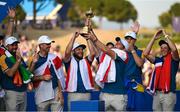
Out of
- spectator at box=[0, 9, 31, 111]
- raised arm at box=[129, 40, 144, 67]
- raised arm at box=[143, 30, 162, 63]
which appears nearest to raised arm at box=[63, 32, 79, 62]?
spectator at box=[0, 9, 31, 111]

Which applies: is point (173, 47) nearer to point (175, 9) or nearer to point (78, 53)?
point (78, 53)

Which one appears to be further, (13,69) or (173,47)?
(173,47)

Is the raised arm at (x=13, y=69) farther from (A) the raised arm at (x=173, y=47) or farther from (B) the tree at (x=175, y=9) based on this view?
(B) the tree at (x=175, y=9)

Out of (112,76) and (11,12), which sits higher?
(11,12)

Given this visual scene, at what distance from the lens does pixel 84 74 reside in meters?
12.7

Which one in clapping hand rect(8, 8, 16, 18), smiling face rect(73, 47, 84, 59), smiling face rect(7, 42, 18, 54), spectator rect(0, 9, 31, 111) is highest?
clapping hand rect(8, 8, 16, 18)

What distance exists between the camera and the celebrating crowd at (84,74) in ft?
39.9

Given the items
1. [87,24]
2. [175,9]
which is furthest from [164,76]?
[175,9]

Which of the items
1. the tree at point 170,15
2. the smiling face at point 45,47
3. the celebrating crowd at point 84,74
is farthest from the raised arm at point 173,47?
the tree at point 170,15

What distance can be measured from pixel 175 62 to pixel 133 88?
34.6 inches

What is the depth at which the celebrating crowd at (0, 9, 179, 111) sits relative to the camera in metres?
12.2

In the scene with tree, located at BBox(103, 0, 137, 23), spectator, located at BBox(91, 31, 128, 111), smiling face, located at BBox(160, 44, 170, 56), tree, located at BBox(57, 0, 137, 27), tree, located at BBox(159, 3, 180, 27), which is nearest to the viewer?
spectator, located at BBox(91, 31, 128, 111)

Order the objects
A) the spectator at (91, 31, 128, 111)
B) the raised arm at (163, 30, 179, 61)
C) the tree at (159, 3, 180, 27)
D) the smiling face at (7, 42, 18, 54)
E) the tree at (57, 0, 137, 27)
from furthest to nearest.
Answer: the tree at (159, 3, 180, 27) → the tree at (57, 0, 137, 27) → the raised arm at (163, 30, 179, 61) → the smiling face at (7, 42, 18, 54) → the spectator at (91, 31, 128, 111)

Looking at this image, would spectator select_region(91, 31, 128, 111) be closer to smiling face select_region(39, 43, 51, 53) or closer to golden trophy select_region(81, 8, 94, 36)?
golden trophy select_region(81, 8, 94, 36)
